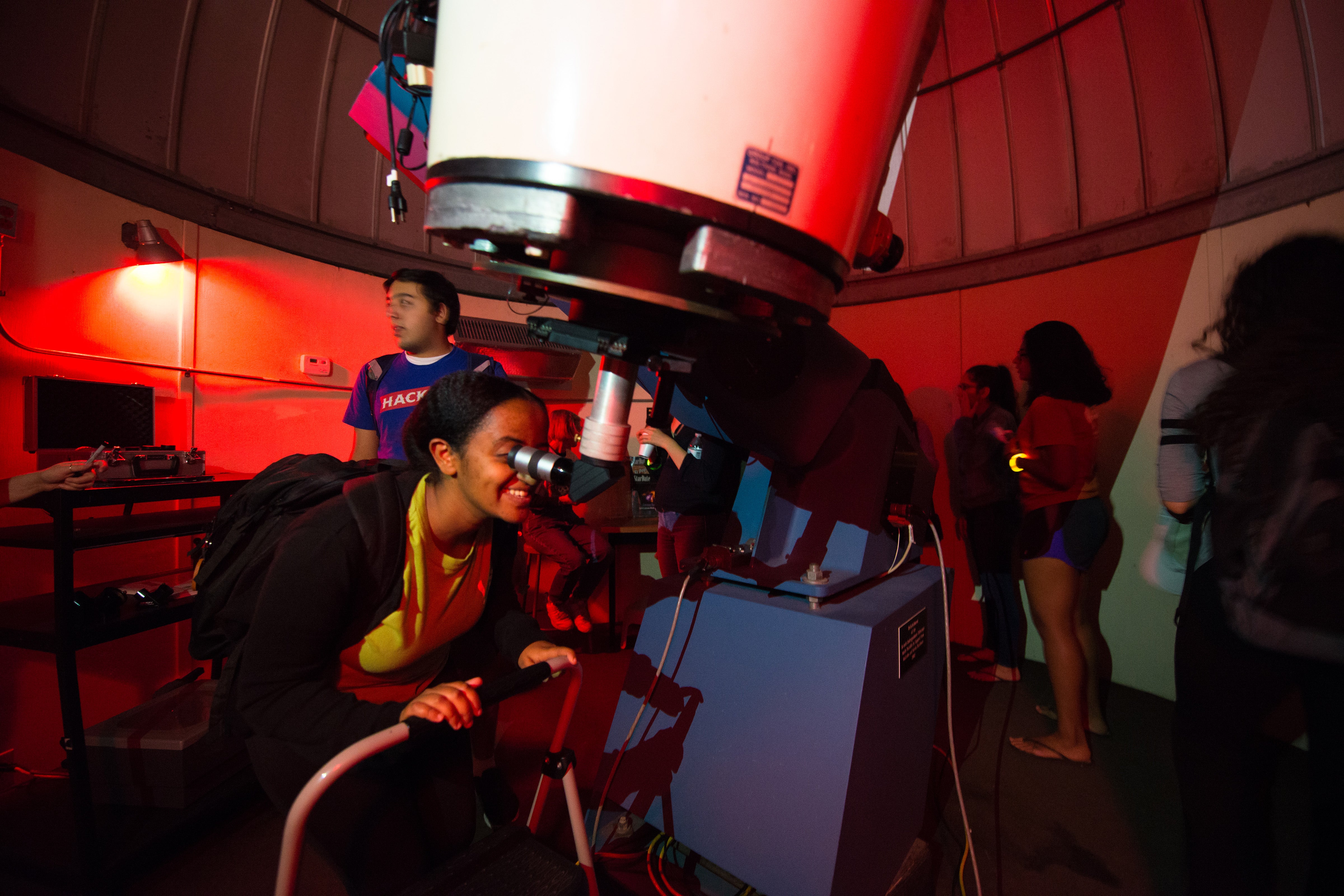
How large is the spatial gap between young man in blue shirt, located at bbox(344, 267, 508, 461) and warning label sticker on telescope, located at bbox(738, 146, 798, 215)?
5.24ft

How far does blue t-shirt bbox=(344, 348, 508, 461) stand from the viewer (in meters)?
1.92

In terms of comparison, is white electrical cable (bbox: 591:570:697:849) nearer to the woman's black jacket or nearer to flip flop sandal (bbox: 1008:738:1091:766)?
the woman's black jacket

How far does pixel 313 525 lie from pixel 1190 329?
3.25 metres

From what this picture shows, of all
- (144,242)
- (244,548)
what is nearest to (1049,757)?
(244,548)

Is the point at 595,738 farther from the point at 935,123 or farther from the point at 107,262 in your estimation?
the point at 935,123

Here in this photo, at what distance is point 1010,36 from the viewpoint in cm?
284

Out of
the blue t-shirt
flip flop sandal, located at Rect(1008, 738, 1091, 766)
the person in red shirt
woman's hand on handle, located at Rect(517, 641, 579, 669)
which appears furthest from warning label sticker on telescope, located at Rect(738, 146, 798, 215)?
flip flop sandal, located at Rect(1008, 738, 1091, 766)

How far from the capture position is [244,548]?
110 cm

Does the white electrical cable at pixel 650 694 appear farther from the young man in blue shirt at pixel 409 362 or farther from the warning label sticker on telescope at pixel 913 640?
the young man in blue shirt at pixel 409 362

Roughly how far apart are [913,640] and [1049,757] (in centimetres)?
147

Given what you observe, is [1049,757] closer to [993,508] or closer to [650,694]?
[993,508]

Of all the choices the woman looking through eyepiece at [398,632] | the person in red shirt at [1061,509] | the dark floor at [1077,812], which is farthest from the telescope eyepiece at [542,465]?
the person in red shirt at [1061,509]

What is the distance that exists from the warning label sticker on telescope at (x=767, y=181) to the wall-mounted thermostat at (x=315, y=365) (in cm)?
330

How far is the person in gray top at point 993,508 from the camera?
2.80 m
